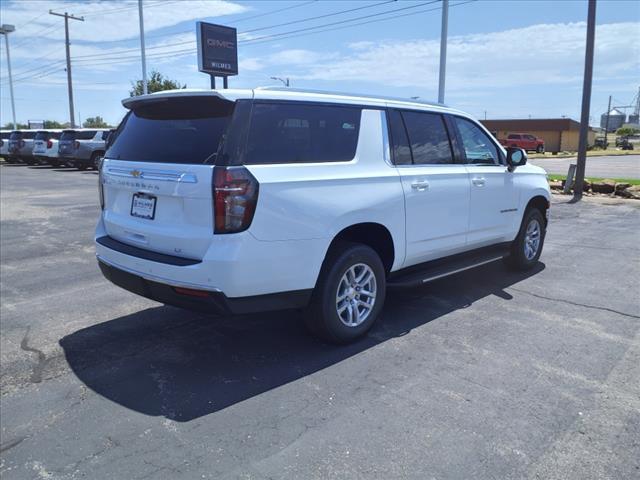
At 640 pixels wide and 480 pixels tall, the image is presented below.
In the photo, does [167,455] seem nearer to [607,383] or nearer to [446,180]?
[607,383]

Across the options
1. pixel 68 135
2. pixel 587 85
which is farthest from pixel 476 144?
pixel 68 135

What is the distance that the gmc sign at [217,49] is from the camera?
72.0 feet

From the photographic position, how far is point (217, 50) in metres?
22.7

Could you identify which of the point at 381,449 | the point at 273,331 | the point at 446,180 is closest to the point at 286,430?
the point at 381,449

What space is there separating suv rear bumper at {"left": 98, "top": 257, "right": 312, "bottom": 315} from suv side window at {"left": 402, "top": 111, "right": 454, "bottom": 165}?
73.8 inches

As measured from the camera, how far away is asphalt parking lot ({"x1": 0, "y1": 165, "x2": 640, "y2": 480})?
9.41ft

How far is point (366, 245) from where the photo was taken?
14.8ft

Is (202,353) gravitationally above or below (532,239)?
below

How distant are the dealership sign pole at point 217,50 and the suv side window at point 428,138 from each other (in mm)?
17817

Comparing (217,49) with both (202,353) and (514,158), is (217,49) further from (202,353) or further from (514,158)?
(202,353)

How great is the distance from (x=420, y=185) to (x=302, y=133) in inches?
52.7

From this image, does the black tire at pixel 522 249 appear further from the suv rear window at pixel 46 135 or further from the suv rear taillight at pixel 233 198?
the suv rear window at pixel 46 135

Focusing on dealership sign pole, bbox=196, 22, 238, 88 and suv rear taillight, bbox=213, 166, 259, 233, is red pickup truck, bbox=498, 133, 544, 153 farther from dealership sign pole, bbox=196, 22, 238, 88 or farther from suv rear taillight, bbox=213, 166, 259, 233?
suv rear taillight, bbox=213, 166, 259, 233

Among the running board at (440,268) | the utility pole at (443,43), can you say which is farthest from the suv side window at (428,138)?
the utility pole at (443,43)
